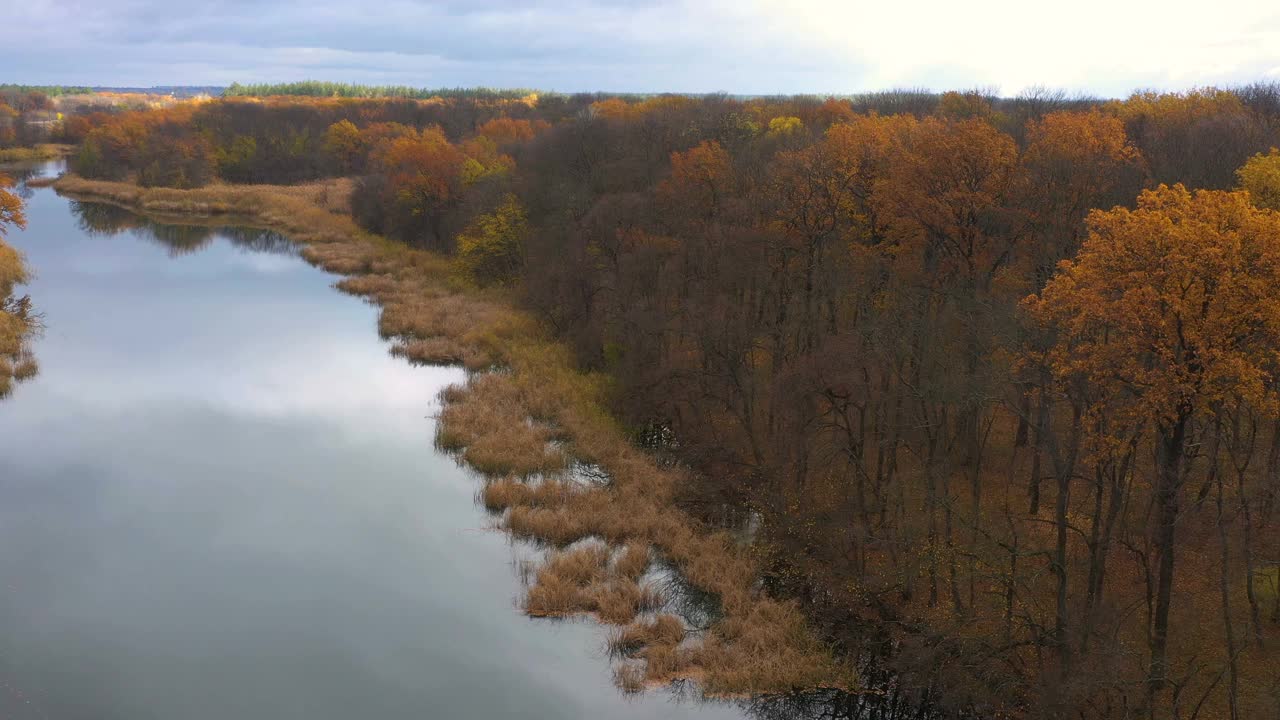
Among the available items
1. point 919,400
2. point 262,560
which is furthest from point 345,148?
point 919,400

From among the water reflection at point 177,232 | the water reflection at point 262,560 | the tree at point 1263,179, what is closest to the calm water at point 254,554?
the water reflection at point 262,560

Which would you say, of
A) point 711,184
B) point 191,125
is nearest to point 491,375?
point 711,184

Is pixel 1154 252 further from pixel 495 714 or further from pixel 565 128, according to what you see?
pixel 565 128

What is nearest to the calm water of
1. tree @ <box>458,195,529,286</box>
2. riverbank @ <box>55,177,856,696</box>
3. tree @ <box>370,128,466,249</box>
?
riverbank @ <box>55,177,856,696</box>

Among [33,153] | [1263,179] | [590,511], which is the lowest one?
[590,511]

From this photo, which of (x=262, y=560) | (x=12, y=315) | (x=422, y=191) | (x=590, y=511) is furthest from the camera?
(x=422, y=191)

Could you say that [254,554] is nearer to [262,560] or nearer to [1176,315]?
[262,560]

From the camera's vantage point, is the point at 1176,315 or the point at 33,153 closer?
the point at 1176,315
